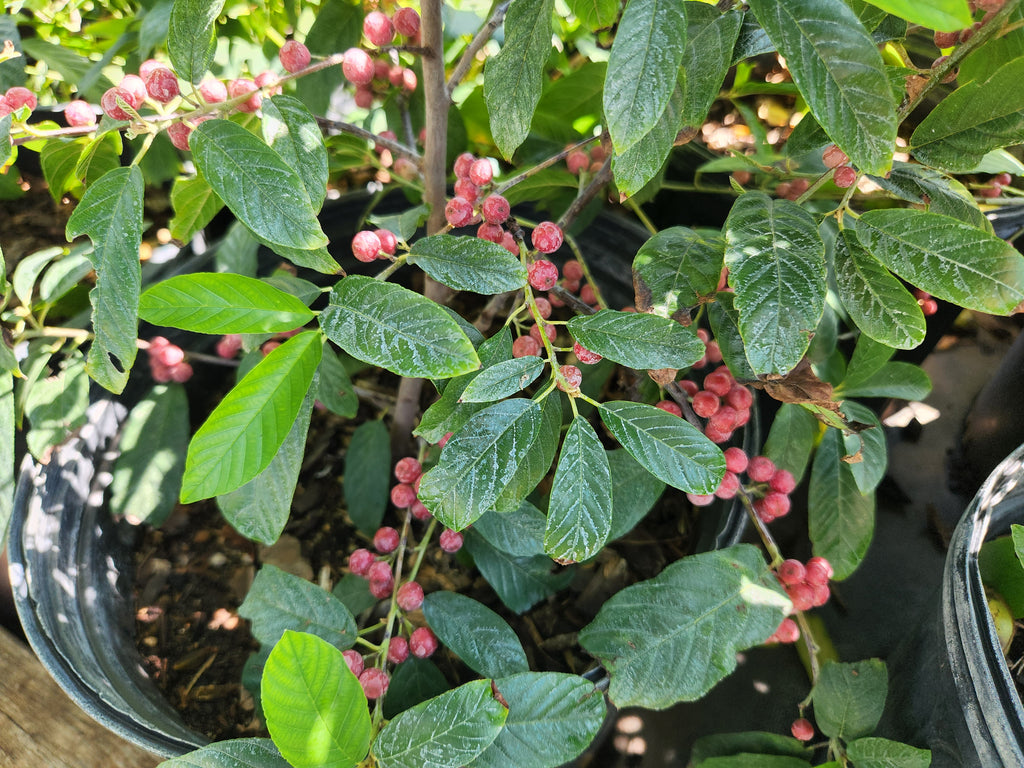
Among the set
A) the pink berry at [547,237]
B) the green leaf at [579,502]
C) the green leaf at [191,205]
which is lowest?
the green leaf at [579,502]

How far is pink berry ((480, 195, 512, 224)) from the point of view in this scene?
56cm

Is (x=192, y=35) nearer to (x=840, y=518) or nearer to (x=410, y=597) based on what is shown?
(x=410, y=597)

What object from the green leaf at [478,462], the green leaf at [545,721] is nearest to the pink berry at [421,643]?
the green leaf at [545,721]

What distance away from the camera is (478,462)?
498 mm

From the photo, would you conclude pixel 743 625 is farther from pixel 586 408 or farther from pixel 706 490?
pixel 586 408

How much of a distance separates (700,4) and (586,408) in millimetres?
442

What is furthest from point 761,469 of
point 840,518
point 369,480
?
point 369,480

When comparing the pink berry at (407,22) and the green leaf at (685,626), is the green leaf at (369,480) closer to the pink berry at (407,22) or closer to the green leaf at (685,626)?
the green leaf at (685,626)

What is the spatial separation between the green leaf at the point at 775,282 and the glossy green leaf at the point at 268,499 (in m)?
→ 0.37

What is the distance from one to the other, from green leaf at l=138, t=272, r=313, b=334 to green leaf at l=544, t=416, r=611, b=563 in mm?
211

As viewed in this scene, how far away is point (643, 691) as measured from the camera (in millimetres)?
608

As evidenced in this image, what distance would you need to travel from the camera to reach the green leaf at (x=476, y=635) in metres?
0.66

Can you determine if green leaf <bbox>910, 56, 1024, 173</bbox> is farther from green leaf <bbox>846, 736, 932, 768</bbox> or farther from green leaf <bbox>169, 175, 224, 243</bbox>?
green leaf <bbox>169, 175, 224, 243</bbox>

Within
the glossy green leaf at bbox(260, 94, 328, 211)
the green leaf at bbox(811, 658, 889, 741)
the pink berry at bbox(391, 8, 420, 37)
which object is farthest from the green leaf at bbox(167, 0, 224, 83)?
the green leaf at bbox(811, 658, 889, 741)
